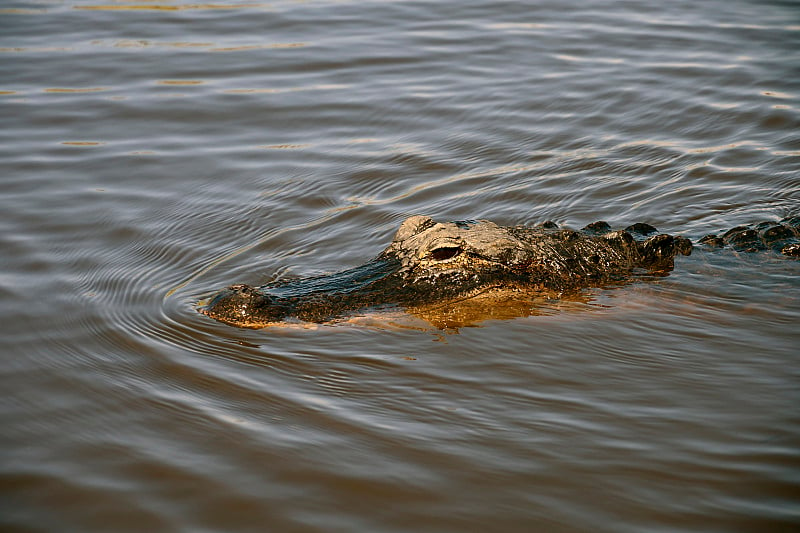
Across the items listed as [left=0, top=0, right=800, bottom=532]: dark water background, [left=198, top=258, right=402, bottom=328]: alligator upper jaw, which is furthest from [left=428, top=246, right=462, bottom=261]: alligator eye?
[left=0, top=0, right=800, bottom=532]: dark water background

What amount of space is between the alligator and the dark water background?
0.50ft

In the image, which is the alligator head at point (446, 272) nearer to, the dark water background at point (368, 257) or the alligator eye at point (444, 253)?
the alligator eye at point (444, 253)

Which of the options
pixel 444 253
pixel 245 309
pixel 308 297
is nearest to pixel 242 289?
pixel 245 309

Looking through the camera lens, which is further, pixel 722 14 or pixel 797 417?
pixel 722 14

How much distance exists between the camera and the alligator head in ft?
14.7

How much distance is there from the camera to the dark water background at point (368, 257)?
10.6 feet

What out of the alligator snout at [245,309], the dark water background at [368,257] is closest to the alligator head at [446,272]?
the alligator snout at [245,309]

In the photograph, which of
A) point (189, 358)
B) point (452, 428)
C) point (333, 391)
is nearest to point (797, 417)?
point (452, 428)

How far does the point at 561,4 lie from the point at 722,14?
2353mm

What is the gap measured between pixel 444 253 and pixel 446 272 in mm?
117

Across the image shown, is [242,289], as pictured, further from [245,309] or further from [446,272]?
[446,272]

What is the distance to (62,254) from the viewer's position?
5.64m

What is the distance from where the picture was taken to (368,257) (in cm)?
554

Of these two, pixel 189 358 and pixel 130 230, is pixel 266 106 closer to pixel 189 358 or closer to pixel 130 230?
pixel 130 230
